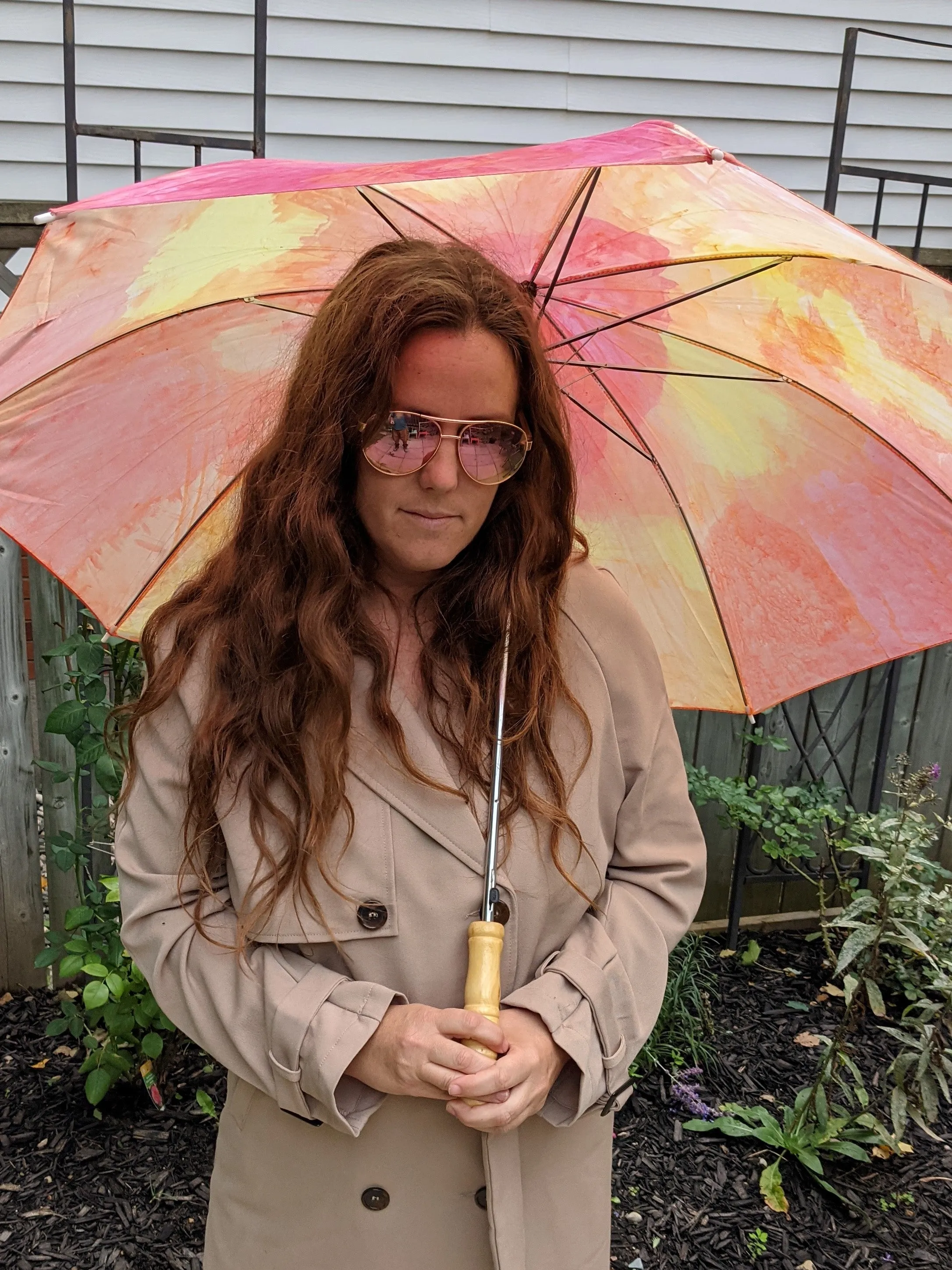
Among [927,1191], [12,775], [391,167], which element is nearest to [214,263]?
[391,167]

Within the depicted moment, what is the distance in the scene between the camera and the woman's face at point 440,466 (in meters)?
1.33

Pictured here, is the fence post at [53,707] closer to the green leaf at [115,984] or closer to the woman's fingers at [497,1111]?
the green leaf at [115,984]

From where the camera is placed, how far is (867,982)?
Result: 2.86 m

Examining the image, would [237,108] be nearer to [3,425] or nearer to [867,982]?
[3,425]

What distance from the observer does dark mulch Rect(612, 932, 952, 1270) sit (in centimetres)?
282

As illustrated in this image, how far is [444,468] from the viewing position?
4.35 ft

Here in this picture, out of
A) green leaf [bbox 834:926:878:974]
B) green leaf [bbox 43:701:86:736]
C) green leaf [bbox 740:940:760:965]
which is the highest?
green leaf [bbox 43:701:86:736]

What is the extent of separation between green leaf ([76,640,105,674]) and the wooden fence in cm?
45

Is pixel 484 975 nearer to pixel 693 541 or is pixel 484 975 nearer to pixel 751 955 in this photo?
pixel 693 541

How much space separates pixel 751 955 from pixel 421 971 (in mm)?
2938

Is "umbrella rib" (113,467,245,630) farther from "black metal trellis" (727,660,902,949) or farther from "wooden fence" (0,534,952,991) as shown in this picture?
"black metal trellis" (727,660,902,949)

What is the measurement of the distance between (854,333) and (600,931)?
1.00 meters

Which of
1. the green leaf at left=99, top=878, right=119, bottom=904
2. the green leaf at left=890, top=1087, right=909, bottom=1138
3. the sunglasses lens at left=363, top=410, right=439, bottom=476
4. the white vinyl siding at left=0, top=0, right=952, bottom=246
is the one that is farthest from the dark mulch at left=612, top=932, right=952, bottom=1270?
the white vinyl siding at left=0, top=0, right=952, bottom=246

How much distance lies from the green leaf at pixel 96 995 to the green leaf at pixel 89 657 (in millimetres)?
845
